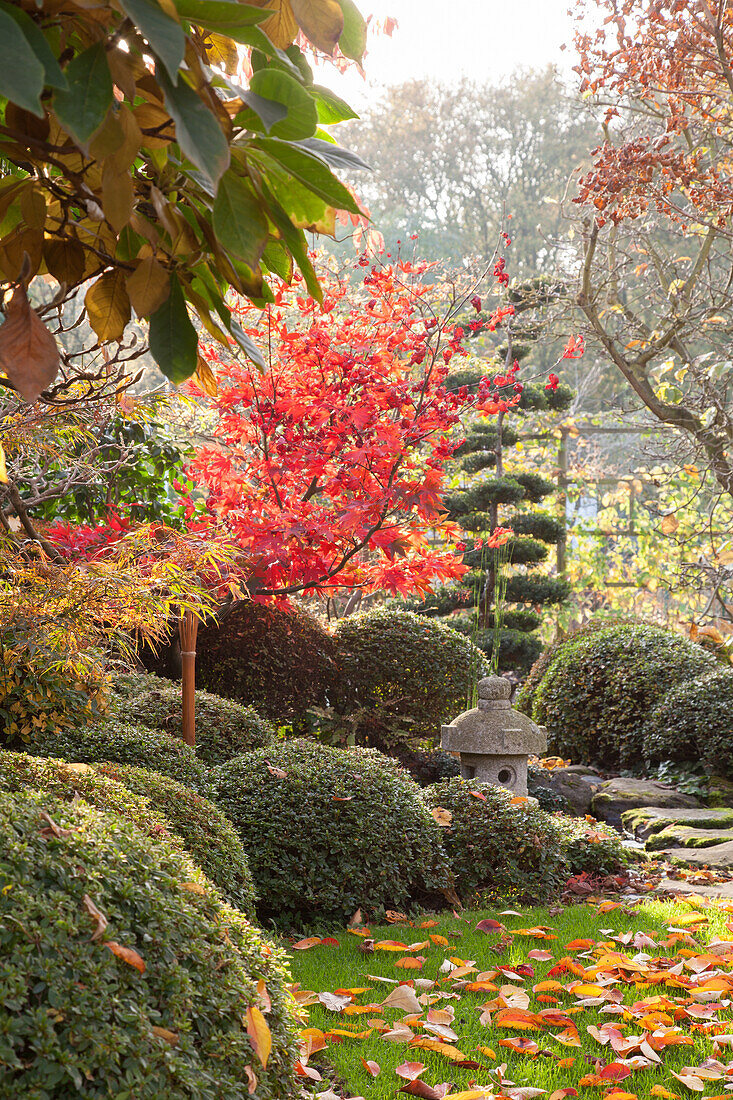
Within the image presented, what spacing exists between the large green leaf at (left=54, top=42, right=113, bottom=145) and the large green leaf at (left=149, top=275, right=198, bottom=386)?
0.26m

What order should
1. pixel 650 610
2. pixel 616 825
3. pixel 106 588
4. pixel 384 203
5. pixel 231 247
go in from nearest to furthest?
pixel 231 247
pixel 106 588
pixel 616 825
pixel 650 610
pixel 384 203

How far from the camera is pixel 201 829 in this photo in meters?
3.03

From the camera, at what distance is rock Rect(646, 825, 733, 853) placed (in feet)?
17.7

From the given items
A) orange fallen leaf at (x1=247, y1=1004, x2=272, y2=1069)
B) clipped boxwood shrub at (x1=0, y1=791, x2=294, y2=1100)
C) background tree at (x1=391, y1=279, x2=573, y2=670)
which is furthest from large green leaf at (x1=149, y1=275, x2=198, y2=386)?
background tree at (x1=391, y1=279, x2=573, y2=670)

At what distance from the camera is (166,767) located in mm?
3889

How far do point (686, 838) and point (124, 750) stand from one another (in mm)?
3533

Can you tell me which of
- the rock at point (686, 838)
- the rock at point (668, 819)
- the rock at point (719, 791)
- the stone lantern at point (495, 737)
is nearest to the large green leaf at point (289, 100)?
the stone lantern at point (495, 737)

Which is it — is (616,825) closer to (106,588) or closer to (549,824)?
(549,824)

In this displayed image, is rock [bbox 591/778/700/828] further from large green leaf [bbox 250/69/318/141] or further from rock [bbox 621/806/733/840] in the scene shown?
large green leaf [bbox 250/69/318/141]

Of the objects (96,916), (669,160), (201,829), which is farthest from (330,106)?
(669,160)

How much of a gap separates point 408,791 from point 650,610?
485 inches

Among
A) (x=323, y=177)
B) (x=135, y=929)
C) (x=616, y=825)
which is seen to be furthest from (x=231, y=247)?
(x=616, y=825)

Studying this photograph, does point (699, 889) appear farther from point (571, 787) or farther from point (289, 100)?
point (289, 100)

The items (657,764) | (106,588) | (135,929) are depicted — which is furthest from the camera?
(657,764)
